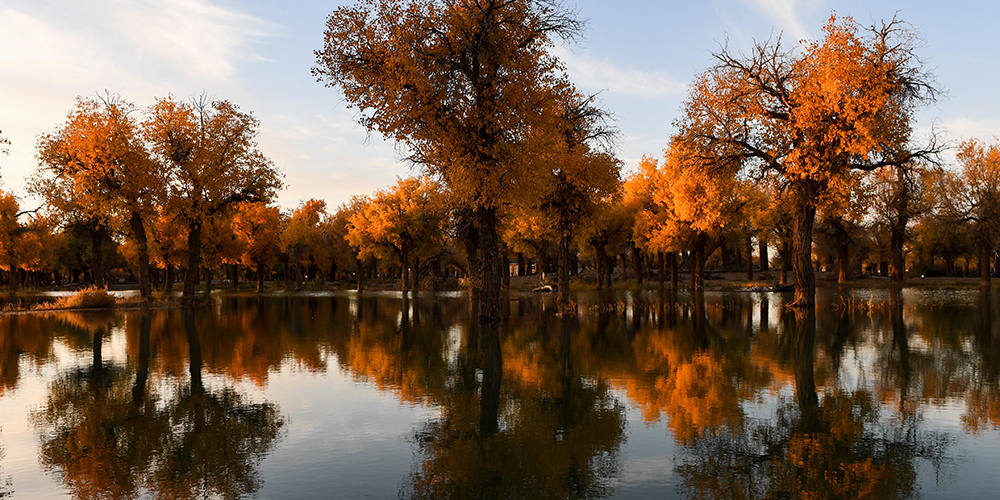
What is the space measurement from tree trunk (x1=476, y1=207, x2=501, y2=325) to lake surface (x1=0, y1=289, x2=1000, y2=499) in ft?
18.6

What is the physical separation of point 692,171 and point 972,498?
3102cm

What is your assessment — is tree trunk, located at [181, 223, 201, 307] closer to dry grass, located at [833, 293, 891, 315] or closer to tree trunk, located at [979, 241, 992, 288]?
dry grass, located at [833, 293, 891, 315]

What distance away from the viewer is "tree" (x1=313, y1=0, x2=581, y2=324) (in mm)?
23625

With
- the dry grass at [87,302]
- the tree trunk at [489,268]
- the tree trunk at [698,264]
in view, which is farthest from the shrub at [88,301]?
the tree trunk at [698,264]

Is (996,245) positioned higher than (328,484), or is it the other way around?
(996,245)

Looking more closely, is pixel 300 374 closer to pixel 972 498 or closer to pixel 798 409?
pixel 798 409

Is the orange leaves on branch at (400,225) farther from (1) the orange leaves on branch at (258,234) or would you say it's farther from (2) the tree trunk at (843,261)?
(2) the tree trunk at (843,261)

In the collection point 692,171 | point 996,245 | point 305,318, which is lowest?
point 305,318

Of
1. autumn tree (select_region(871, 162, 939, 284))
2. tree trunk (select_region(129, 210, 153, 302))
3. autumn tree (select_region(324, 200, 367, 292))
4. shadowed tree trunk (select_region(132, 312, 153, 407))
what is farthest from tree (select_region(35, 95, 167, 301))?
autumn tree (select_region(871, 162, 939, 284))

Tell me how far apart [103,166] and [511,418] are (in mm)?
38145

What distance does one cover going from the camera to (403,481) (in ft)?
23.2

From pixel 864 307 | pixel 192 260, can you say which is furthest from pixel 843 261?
pixel 192 260

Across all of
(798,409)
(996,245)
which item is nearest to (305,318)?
(798,409)

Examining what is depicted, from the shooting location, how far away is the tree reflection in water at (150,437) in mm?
7102
